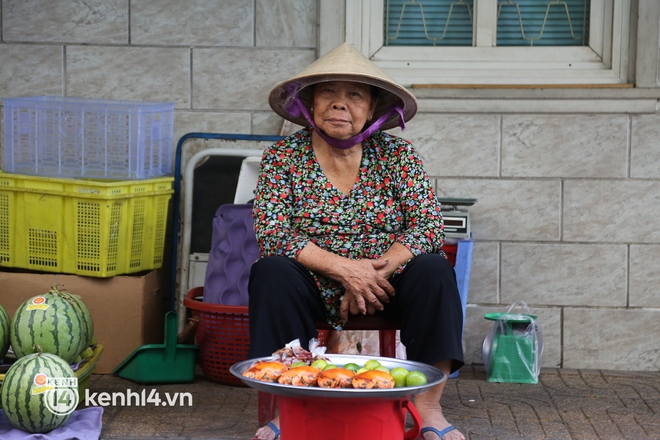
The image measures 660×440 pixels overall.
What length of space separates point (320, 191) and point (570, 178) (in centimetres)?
188

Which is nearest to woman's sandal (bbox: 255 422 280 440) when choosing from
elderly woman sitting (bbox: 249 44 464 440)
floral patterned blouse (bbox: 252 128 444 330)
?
elderly woman sitting (bbox: 249 44 464 440)

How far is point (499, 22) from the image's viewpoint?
4676 mm

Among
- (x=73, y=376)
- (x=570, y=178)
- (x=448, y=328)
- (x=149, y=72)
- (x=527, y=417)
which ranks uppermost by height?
(x=149, y=72)

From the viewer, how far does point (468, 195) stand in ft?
15.1

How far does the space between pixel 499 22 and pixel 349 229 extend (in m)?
2.04

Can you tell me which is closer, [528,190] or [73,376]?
[73,376]

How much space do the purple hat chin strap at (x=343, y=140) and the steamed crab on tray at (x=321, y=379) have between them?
97 cm

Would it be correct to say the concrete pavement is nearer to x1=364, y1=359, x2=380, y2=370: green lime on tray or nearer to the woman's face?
x1=364, y1=359, x2=380, y2=370: green lime on tray

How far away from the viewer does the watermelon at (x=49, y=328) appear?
10.6ft

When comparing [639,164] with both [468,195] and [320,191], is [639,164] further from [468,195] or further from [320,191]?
[320,191]

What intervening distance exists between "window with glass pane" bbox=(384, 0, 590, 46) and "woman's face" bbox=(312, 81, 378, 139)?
5.15 feet

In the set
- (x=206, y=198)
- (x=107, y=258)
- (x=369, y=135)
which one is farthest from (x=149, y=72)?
(x=369, y=135)

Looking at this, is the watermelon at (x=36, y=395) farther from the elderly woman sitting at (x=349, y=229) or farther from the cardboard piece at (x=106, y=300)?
the cardboard piece at (x=106, y=300)

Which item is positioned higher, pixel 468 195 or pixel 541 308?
pixel 468 195
